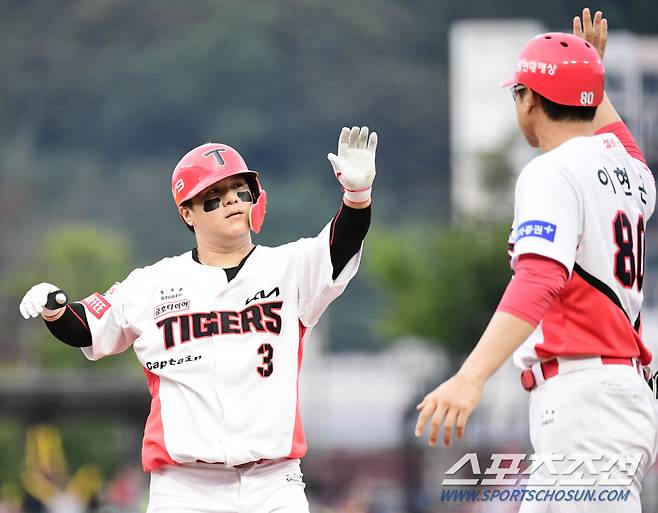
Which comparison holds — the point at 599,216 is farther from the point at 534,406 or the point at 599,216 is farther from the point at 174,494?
the point at 174,494

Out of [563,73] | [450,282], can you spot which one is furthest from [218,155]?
[450,282]

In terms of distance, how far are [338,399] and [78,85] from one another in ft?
204

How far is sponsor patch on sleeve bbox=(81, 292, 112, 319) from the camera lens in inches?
258

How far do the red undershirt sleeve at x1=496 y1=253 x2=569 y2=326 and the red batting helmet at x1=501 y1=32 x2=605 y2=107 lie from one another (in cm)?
83

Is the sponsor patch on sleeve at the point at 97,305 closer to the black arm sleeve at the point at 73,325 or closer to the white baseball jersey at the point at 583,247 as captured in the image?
the black arm sleeve at the point at 73,325

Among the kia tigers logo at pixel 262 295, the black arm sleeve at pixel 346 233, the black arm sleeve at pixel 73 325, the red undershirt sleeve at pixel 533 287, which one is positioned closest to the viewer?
the red undershirt sleeve at pixel 533 287

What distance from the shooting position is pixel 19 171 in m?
97.9

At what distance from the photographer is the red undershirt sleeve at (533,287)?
5.13 metres

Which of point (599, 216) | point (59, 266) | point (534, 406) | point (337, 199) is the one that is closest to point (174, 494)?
point (534, 406)

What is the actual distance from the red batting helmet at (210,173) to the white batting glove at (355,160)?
2.01 ft

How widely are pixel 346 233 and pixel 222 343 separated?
749mm

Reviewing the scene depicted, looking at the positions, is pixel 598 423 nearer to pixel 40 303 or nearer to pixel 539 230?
pixel 539 230

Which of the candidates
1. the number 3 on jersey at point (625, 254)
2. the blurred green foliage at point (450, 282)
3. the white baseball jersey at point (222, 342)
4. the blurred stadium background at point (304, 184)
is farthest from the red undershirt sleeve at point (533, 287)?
the blurred green foliage at point (450, 282)

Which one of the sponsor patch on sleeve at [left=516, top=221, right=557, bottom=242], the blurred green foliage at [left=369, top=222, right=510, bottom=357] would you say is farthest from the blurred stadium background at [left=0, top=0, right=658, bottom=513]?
the sponsor patch on sleeve at [left=516, top=221, right=557, bottom=242]
